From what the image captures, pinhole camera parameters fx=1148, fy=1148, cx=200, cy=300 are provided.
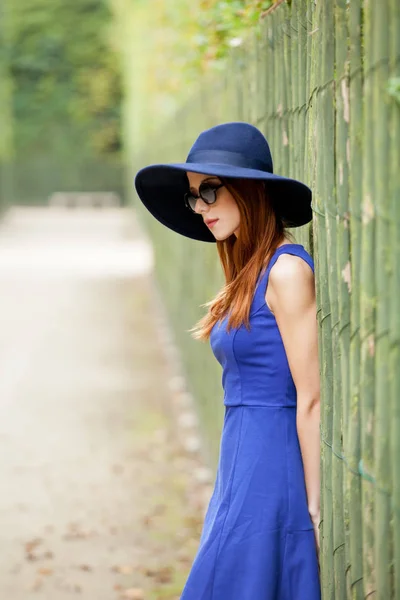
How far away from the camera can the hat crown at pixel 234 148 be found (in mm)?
2920

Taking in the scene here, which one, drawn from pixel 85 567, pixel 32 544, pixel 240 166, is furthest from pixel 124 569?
pixel 240 166

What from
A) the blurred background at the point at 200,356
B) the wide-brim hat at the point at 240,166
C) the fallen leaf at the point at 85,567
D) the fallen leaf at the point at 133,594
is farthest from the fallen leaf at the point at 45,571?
the wide-brim hat at the point at 240,166

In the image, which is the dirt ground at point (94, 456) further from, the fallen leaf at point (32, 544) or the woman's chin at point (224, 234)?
the woman's chin at point (224, 234)

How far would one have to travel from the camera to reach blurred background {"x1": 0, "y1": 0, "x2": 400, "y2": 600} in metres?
2.18

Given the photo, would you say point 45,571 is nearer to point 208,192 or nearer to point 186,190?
point 186,190

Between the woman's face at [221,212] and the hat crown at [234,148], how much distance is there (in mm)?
57

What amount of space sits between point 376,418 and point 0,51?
44976mm

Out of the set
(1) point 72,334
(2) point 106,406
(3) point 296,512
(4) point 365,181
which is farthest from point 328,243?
(1) point 72,334

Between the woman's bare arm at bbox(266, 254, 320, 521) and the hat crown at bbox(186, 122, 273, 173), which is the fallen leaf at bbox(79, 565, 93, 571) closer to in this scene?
the woman's bare arm at bbox(266, 254, 320, 521)

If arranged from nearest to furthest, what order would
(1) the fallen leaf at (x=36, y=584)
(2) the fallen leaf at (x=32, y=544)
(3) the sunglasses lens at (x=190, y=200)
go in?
(3) the sunglasses lens at (x=190, y=200), (1) the fallen leaf at (x=36, y=584), (2) the fallen leaf at (x=32, y=544)

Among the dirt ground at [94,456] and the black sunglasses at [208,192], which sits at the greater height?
the black sunglasses at [208,192]

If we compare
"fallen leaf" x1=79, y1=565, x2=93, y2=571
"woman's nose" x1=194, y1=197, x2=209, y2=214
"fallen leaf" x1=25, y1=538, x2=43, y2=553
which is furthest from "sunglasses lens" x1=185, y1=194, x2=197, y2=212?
"fallen leaf" x1=25, y1=538, x2=43, y2=553

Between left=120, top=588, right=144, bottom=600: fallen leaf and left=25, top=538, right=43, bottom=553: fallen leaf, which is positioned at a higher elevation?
left=25, top=538, right=43, bottom=553: fallen leaf

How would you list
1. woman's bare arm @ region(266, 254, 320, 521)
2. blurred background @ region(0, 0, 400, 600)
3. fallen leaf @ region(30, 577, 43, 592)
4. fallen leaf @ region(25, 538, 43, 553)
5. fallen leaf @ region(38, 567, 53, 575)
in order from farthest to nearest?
fallen leaf @ region(25, 538, 43, 553) < fallen leaf @ region(38, 567, 53, 575) < fallen leaf @ region(30, 577, 43, 592) < woman's bare arm @ region(266, 254, 320, 521) < blurred background @ region(0, 0, 400, 600)
